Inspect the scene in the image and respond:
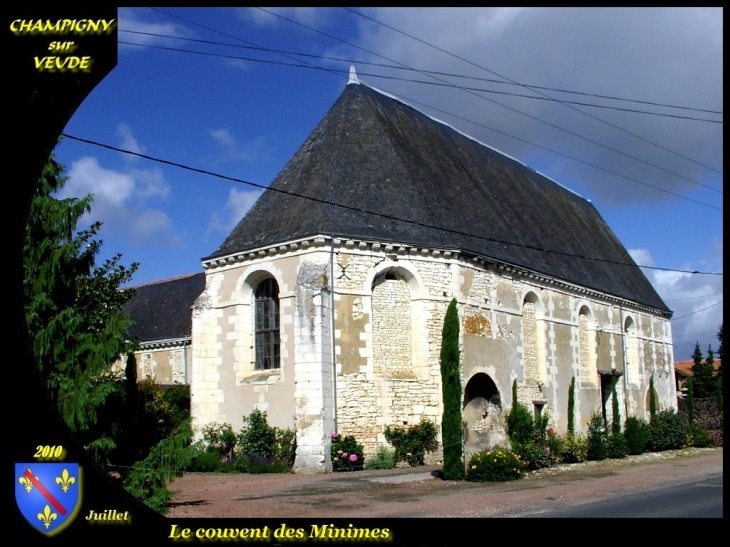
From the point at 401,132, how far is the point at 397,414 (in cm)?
942

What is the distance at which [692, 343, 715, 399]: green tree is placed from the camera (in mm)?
44938

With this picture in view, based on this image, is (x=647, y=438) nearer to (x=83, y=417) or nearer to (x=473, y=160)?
(x=473, y=160)

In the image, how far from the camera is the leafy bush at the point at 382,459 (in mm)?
18422

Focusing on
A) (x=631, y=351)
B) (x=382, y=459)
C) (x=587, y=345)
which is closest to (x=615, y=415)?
(x=587, y=345)

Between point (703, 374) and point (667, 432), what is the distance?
22214 millimetres

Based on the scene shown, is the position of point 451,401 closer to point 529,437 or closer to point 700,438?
point 529,437

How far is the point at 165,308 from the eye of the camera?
117ft

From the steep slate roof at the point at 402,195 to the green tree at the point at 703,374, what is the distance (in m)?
18.9

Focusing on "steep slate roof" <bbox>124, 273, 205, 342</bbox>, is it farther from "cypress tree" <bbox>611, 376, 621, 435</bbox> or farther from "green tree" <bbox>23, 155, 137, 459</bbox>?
"green tree" <bbox>23, 155, 137, 459</bbox>

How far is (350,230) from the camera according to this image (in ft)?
63.6

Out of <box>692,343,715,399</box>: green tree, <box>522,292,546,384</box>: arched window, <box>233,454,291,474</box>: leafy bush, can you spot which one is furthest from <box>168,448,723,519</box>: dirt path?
<box>692,343,715,399</box>: green tree

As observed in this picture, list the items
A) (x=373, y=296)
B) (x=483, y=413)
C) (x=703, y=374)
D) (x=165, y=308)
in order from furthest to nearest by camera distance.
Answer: (x=703, y=374)
(x=165, y=308)
(x=483, y=413)
(x=373, y=296)

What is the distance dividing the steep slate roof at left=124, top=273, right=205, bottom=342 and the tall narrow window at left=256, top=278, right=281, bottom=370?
1182cm

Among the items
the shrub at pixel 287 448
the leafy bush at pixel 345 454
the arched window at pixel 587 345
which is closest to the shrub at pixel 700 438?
the arched window at pixel 587 345
